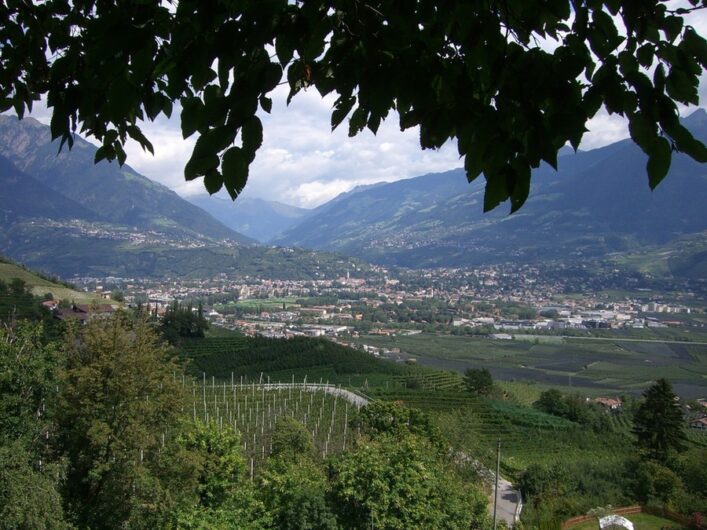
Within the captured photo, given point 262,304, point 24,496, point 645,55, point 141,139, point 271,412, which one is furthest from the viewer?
point 262,304

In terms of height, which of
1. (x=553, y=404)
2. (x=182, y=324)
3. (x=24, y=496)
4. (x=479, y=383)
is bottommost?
(x=553, y=404)

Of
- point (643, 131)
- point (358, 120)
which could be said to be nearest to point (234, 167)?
point (358, 120)

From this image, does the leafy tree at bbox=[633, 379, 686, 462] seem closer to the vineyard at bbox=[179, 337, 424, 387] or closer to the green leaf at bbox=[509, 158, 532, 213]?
the vineyard at bbox=[179, 337, 424, 387]

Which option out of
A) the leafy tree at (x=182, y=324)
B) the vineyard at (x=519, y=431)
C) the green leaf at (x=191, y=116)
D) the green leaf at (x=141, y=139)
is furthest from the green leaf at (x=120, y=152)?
the leafy tree at (x=182, y=324)

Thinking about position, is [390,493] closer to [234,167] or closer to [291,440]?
[291,440]

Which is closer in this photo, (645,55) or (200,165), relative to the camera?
(200,165)
